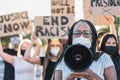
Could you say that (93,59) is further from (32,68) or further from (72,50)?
(32,68)

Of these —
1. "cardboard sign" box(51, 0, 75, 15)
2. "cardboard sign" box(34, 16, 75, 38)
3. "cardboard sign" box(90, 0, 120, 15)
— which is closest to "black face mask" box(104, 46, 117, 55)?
"cardboard sign" box(34, 16, 75, 38)

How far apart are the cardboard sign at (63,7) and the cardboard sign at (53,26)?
288 millimetres

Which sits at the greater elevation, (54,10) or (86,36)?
(86,36)

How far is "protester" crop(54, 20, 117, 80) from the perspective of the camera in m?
3.36

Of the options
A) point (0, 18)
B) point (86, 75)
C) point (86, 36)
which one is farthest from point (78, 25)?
point (0, 18)

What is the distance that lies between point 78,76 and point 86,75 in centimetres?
6

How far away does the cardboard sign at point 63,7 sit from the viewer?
8.34 metres

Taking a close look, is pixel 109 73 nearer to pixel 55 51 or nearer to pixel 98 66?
pixel 98 66

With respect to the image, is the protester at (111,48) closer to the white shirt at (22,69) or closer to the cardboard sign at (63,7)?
the white shirt at (22,69)

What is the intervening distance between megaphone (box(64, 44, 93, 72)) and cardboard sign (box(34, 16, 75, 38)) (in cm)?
439

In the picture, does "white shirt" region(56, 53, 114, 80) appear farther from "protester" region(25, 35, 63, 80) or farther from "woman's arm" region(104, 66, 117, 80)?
"protester" region(25, 35, 63, 80)

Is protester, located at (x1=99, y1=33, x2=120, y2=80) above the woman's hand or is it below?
below

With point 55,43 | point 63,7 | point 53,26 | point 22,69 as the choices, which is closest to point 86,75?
point 55,43

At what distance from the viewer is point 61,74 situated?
3.60 m
